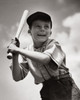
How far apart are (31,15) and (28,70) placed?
822mm

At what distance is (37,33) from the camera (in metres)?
3.65

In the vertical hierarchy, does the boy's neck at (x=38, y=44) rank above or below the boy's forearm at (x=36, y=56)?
above

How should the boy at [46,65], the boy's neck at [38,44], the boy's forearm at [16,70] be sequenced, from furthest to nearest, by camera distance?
the boy's neck at [38,44]
the boy's forearm at [16,70]
the boy at [46,65]

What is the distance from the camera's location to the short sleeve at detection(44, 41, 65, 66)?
341cm

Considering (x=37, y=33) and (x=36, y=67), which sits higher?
(x=37, y=33)

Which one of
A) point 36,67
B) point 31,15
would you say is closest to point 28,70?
point 36,67

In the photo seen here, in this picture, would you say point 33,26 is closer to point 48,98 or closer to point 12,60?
point 12,60

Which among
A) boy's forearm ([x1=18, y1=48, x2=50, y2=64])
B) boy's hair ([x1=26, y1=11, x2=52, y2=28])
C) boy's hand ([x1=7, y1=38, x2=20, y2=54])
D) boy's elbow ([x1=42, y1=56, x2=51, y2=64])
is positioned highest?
boy's hair ([x1=26, y1=11, x2=52, y2=28])

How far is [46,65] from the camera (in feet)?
11.6

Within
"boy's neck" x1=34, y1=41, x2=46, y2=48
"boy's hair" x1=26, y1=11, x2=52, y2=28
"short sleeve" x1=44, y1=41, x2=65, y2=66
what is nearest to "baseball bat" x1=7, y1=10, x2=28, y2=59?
"boy's hair" x1=26, y1=11, x2=52, y2=28

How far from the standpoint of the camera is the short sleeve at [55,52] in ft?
11.2

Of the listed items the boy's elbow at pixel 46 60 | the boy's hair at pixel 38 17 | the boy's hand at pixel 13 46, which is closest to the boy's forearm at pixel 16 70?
the boy's hand at pixel 13 46

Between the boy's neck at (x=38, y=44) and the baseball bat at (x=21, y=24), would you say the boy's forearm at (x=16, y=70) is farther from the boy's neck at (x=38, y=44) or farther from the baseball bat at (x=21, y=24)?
the boy's neck at (x=38, y=44)

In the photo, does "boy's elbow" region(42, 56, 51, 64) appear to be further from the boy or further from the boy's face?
the boy's face
